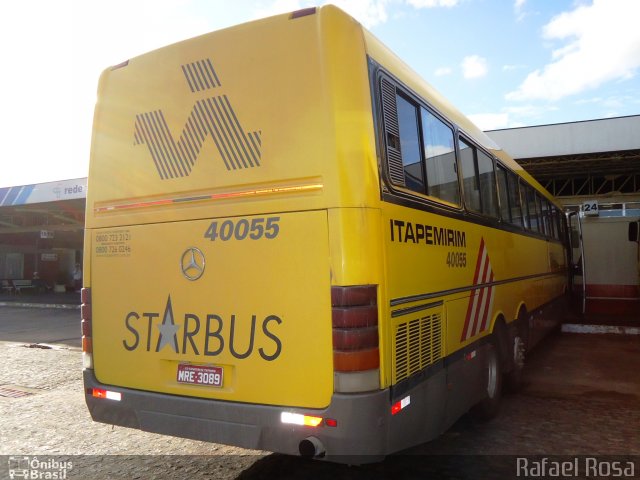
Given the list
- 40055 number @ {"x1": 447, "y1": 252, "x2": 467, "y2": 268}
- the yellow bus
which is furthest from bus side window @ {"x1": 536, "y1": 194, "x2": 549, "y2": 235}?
the yellow bus

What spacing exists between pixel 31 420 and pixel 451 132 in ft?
18.6

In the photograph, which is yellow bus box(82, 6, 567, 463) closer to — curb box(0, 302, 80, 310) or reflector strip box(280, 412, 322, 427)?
reflector strip box(280, 412, 322, 427)

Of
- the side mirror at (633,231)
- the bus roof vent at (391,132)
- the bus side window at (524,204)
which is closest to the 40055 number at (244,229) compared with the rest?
the bus roof vent at (391,132)

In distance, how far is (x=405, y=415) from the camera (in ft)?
11.1

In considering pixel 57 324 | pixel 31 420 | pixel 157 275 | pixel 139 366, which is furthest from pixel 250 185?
pixel 57 324

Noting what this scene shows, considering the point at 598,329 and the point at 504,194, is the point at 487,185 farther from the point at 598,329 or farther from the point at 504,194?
the point at 598,329

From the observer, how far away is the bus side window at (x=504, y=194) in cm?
630

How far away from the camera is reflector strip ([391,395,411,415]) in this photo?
3.22 metres

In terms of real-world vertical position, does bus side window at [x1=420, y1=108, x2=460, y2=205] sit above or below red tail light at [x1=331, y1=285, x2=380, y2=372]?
above

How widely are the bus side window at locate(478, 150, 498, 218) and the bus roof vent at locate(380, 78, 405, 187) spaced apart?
6.97ft

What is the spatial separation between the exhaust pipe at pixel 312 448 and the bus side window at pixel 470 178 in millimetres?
2840

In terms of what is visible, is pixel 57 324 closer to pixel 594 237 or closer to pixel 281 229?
pixel 281 229

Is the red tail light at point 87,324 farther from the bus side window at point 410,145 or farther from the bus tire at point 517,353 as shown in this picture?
the bus tire at point 517,353

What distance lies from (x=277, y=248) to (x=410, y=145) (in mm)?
1395
